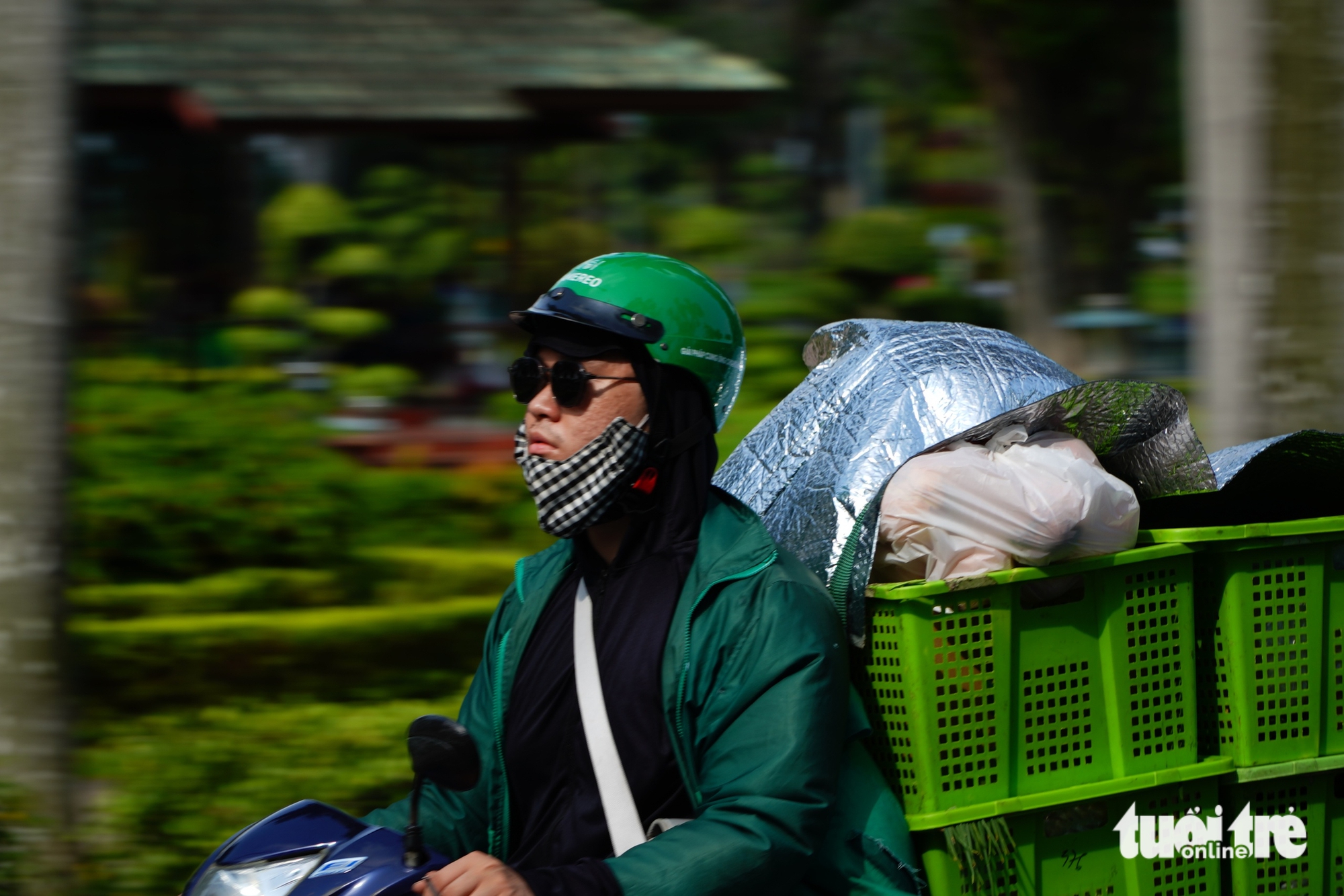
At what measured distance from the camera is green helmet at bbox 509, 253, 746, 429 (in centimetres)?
249

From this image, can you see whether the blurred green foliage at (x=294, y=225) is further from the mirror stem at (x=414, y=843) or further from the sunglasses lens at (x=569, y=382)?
the mirror stem at (x=414, y=843)

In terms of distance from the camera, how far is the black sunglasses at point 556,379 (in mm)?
2496

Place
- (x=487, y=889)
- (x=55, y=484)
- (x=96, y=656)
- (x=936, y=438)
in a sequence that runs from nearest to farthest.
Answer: (x=487, y=889) < (x=936, y=438) < (x=55, y=484) < (x=96, y=656)

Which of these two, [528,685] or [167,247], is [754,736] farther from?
[167,247]

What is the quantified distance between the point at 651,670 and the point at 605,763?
17 centimetres

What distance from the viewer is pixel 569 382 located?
2.49 meters

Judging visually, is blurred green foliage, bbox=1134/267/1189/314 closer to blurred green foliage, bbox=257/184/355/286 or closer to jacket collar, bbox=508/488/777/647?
blurred green foliage, bbox=257/184/355/286

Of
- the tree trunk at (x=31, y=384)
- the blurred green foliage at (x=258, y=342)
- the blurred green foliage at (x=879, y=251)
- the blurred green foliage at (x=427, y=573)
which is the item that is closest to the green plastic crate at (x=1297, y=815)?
the tree trunk at (x=31, y=384)

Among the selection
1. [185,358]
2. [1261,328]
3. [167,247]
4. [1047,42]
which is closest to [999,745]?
[1261,328]

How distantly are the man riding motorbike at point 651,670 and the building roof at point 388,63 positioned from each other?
776 centimetres

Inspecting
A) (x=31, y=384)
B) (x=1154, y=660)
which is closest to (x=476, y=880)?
(x=1154, y=660)

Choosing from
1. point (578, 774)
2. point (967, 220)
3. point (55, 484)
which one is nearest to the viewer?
point (578, 774)

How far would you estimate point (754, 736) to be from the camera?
2.24 meters

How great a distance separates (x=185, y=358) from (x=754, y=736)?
9117mm
